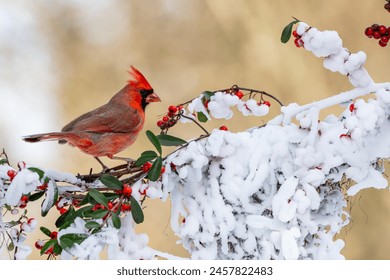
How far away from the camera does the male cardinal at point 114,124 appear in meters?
1.31

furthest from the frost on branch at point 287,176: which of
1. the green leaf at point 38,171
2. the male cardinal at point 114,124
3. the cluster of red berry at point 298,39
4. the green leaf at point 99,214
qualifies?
the male cardinal at point 114,124

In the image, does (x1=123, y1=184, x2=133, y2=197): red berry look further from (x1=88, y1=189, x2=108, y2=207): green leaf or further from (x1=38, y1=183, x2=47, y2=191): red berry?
(x1=38, y1=183, x2=47, y2=191): red berry

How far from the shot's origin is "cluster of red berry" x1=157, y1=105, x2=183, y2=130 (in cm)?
118

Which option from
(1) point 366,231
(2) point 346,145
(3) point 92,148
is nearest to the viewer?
(2) point 346,145

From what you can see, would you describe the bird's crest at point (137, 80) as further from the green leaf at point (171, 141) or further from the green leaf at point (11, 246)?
the green leaf at point (11, 246)

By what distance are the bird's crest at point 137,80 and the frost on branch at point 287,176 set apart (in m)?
0.31

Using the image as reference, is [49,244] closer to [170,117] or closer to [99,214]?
[99,214]

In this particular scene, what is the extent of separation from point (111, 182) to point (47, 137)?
24 cm

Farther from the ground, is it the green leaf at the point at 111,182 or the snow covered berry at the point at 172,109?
the snow covered berry at the point at 172,109

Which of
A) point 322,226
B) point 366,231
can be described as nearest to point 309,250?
point 322,226

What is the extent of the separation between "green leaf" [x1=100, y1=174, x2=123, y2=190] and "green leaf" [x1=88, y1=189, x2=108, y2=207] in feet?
0.07
